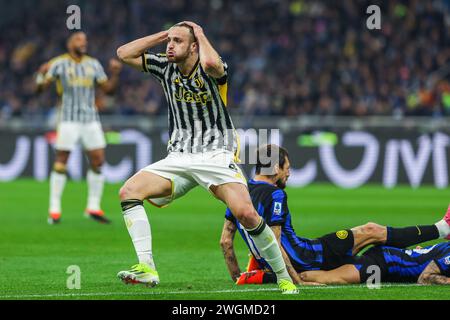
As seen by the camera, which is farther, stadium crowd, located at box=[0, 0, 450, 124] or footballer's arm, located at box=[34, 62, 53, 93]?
stadium crowd, located at box=[0, 0, 450, 124]

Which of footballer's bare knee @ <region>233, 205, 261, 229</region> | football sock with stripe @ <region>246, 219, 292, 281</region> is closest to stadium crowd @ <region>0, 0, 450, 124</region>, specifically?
football sock with stripe @ <region>246, 219, 292, 281</region>

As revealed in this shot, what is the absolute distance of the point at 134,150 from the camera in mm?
22328

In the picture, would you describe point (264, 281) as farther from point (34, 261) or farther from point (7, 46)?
point (7, 46)

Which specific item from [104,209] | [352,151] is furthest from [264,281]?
[352,151]

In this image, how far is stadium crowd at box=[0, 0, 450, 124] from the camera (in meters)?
25.6

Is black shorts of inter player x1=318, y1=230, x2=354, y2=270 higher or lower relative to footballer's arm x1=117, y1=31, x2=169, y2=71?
lower

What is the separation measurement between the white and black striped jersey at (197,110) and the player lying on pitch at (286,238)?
1.23 feet

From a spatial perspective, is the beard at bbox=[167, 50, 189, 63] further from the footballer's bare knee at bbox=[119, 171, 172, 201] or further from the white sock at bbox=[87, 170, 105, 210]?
the white sock at bbox=[87, 170, 105, 210]

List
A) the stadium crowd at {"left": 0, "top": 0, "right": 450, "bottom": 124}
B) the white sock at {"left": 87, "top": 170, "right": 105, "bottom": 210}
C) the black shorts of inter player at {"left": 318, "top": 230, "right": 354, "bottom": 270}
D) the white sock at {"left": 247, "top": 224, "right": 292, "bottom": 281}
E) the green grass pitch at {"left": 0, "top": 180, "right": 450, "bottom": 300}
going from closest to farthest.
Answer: the white sock at {"left": 247, "top": 224, "right": 292, "bottom": 281}, the green grass pitch at {"left": 0, "top": 180, "right": 450, "bottom": 300}, the black shorts of inter player at {"left": 318, "top": 230, "right": 354, "bottom": 270}, the white sock at {"left": 87, "top": 170, "right": 105, "bottom": 210}, the stadium crowd at {"left": 0, "top": 0, "right": 450, "bottom": 124}

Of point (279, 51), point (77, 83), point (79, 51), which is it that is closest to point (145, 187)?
point (79, 51)

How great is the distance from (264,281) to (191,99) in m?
1.61

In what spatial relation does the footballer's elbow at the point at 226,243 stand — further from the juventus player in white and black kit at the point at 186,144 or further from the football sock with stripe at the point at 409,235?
the football sock with stripe at the point at 409,235

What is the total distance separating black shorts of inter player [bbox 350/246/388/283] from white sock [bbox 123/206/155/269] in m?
1.68

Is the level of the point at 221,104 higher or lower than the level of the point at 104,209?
higher
